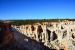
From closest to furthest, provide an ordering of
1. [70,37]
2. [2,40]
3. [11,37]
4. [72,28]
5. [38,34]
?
[2,40] → [11,37] → [70,37] → [38,34] → [72,28]

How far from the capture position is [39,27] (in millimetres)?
36906

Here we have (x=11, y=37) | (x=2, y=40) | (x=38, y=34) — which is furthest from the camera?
(x=38, y=34)

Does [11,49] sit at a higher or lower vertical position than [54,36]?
higher

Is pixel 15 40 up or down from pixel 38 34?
up

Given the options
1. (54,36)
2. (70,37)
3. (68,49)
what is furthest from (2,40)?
(54,36)

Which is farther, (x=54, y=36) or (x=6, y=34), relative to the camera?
(x=54, y=36)

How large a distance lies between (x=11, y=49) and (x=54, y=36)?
2723cm

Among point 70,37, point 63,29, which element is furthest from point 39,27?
point 70,37

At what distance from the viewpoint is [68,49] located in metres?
26.4

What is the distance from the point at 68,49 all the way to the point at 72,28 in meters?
13.3

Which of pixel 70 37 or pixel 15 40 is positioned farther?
pixel 70 37

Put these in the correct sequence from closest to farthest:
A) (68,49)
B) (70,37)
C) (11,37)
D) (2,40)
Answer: (2,40)
(11,37)
(68,49)
(70,37)

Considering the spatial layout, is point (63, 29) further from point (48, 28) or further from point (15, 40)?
point (15, 40)

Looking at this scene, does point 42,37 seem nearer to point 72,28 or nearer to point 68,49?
point 72,28
